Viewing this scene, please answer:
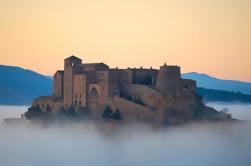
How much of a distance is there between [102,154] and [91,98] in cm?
462

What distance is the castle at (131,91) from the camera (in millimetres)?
30938

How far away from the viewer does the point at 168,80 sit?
31375 millimetres

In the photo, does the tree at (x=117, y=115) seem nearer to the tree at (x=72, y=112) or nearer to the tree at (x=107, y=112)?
the tree at (x=107, y=112)

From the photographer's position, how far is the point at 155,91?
31016mm

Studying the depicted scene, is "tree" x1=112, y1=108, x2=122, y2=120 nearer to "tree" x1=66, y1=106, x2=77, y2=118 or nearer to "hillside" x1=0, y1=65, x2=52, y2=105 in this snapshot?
"tree" x1=66, y1=106, x2=77, y2=118

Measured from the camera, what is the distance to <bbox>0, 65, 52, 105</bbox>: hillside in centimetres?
6525

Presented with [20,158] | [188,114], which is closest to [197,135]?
[188,114]

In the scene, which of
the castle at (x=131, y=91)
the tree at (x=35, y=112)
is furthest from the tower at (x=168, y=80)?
the tree at (x=35, y=112)

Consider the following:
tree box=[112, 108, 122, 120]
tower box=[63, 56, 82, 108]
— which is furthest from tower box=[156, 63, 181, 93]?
tower box=[63, 56, 82, 108]

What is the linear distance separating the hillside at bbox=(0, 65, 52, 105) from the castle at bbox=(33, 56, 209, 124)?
31.0 meters

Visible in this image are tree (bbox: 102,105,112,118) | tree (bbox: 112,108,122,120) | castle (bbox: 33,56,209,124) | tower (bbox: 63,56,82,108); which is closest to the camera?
castle (bbox: 33,56,209,124)

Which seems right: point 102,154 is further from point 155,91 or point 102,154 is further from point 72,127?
point 155,91

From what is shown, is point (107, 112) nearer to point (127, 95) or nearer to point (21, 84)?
point (127, 95)

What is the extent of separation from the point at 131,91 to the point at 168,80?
5.27ft
